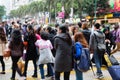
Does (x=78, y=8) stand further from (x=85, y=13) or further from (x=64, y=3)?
(x=64, y=3)

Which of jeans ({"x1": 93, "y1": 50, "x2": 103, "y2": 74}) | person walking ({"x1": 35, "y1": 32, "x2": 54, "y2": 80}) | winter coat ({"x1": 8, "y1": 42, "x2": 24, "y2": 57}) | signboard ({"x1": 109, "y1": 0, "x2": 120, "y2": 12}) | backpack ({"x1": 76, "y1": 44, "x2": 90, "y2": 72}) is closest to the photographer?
backpack ({"x1": 76, "y1": 44, "x2": 90, "y2": 72})

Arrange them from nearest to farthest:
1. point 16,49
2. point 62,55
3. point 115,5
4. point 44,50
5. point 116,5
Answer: point 62,55
point 44,50
point 16,49
point 116,5
point 115,5

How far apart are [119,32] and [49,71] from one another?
5290mm

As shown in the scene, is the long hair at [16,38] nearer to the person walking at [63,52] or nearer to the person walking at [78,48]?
the person walking at [78,48]

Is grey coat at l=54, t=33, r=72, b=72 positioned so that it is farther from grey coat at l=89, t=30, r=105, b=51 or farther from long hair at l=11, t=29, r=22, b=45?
grey coat at l=89, t=30, r=105, b=51

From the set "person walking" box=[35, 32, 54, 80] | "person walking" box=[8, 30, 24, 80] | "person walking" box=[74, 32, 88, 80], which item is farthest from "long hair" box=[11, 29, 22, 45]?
"person walking" box=[74, 32, 88, 80]

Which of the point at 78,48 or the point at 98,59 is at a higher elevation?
the point at 78,48

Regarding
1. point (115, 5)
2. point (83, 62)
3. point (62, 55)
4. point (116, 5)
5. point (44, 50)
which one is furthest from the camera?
point (115, 5)

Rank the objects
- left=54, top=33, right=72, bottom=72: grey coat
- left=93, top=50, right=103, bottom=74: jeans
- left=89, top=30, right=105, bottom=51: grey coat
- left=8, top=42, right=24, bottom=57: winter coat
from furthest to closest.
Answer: left=93, top=50, right=103, bottom=74: jeans
left=89, top=30, right=105, bottom=51: grey coat
left=8, top=42, right=24, bottom=57: winter coat
left=54, top=33, right=72, bottom=72: grey coat

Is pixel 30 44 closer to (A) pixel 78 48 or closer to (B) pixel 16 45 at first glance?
(B) pixel 16 45

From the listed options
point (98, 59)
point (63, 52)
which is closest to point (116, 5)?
point (98, 59)

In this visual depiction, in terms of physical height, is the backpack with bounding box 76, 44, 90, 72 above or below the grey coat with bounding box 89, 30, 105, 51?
below

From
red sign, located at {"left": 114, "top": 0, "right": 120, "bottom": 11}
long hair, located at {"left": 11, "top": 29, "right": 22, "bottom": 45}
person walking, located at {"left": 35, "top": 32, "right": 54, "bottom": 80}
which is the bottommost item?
red sign, located at {"left": 114, "top": 0, "right": 120, "bottom": 11}

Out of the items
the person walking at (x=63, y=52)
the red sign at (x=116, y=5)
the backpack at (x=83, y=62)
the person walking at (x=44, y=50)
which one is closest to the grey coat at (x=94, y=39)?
the person walking at (x=44, y=50)
